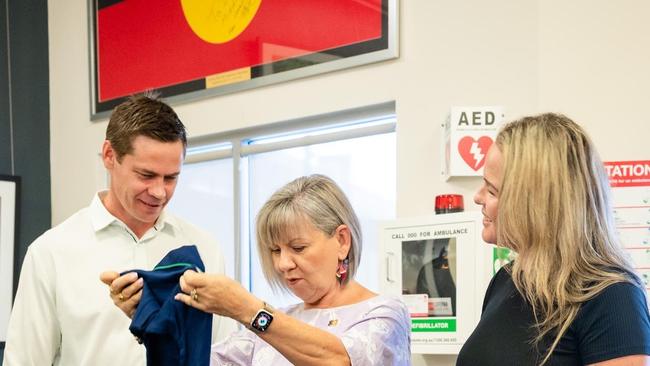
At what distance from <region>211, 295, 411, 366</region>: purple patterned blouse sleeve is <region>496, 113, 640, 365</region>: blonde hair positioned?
308 mm

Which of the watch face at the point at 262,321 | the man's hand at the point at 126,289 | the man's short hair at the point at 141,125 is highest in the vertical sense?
the man's short hair at the point at 141,125

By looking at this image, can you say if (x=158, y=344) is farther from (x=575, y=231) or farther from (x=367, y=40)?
(x=367, y=40)

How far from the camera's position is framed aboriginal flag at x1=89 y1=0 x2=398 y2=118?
3.05 meters

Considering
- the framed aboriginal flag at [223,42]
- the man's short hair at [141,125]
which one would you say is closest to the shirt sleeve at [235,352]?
the man's short hair at [141,125]

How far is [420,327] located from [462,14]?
3.48 feet

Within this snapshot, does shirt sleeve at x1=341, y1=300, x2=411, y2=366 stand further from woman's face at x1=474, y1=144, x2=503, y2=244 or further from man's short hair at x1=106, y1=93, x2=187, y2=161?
man's short hair at x1=106, y1=93, x2=187, y2=161

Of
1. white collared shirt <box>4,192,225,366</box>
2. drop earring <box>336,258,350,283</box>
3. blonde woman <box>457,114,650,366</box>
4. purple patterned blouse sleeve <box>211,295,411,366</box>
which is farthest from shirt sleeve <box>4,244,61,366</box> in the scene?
blonde woman <box>457,114,650,366</box>

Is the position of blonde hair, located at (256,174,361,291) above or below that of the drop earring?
above

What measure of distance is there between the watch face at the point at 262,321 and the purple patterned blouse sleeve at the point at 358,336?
0.17m

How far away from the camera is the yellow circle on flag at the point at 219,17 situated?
346cm

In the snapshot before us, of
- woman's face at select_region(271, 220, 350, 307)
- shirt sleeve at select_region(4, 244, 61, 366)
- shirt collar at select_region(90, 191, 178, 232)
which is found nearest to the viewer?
woman's face at select_region(271, 220, 350, 307)

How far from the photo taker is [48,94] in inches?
167

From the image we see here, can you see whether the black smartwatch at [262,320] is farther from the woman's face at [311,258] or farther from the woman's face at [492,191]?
the woman's face at [492,191]

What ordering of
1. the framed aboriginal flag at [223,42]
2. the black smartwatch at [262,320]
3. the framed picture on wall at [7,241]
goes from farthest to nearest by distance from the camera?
the framed picture on wall at [7,241]
the framed aboriginal flag at [223,42]
the black smartwatch at [262,320]
